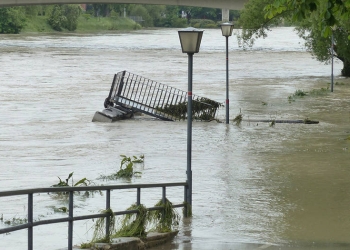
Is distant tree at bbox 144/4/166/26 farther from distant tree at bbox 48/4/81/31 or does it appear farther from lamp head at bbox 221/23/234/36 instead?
lamp head at bbox 221/23/234/36

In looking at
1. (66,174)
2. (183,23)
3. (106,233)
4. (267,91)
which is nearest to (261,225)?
(106,233)

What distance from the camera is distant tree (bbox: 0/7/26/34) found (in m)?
107

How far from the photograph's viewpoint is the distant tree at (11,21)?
107 m

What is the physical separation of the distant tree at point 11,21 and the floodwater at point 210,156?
190ft

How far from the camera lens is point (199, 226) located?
12.6m

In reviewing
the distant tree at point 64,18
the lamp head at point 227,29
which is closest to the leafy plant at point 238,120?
the lamp head at point 227,29

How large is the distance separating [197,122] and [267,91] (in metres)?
14.1

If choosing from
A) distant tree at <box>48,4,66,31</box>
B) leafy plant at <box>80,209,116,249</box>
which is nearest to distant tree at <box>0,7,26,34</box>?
distant tree at <box>48,4,66,31</box>

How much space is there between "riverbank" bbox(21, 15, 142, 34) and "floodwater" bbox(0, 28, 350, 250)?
219 ft

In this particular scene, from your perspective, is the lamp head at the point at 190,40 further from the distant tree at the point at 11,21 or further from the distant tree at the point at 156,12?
the distant tree at the point at 156,12

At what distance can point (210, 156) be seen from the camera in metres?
21.5

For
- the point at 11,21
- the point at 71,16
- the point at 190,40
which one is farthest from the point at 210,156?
the point at 71,16

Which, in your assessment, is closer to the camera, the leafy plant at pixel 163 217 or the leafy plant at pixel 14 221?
the leafy plant at pixel 163 217

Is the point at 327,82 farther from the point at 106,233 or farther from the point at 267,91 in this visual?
the point at 106,233
